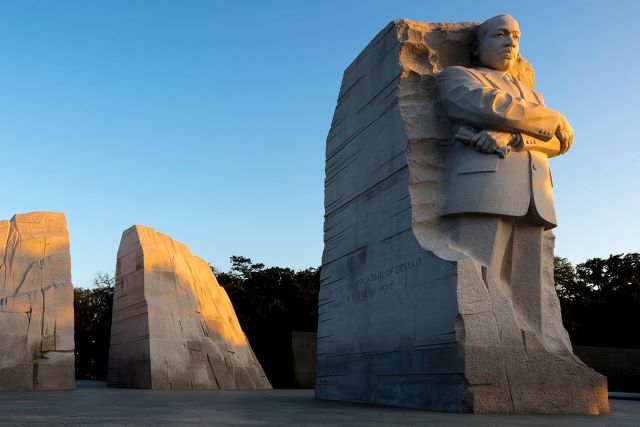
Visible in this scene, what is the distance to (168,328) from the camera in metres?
13.7

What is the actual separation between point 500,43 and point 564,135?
125 centimetres

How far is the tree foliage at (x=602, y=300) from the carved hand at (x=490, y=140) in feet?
78.3

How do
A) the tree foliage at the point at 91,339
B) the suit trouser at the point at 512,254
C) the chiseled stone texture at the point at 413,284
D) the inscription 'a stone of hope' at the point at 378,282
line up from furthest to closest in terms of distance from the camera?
the tree foliage at the point at 91,339
the inscription 'a stone of hope' at the point at 378,282
the suit trouser at the point at 512,254
the chiseled stone texture at the point at 413,284

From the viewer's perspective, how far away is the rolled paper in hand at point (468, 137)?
7.00 metres

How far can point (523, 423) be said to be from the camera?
5145 mm

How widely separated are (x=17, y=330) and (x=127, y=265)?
2946 millimetres

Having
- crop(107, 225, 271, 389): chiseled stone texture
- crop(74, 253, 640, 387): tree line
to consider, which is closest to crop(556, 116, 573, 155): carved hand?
crop(107, 225, 271, 389): chiseled stone texture

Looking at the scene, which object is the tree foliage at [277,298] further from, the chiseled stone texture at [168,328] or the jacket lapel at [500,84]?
the jacket lapel at [500,84]

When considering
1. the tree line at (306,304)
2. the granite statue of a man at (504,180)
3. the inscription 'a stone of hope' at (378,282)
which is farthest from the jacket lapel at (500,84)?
the tree line at (306,304)

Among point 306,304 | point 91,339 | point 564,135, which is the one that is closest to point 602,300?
point 306,304

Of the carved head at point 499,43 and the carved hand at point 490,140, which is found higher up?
the carved head at point 499,43

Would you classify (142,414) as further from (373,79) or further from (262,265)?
(262,265)

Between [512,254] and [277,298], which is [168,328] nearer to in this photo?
[512,254]

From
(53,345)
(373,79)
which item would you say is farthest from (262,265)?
(373,79)
